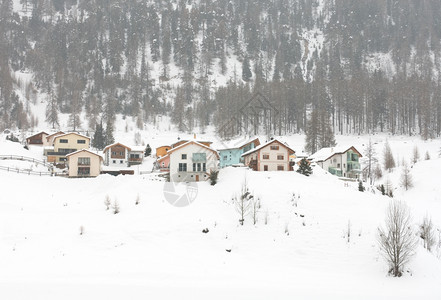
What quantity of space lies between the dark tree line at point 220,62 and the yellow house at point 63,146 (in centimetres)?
3736

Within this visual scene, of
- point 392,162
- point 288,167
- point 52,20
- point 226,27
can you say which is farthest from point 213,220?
point 52,20

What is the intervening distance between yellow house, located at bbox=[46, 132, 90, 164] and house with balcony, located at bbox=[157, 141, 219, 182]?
34.4m

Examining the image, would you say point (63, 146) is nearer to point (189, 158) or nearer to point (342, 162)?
point (189, 158)

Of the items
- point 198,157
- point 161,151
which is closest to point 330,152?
point 198,157

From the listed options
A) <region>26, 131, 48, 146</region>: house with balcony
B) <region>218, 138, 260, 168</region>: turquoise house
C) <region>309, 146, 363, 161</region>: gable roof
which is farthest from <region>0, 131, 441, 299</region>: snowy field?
<region>26, 131, 48, 146</region>: house with balcony

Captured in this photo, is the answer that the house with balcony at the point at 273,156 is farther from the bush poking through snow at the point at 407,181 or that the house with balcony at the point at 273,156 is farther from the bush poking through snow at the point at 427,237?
the bush poking through snow at the point at 407,181

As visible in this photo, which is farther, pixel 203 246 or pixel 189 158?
pixel 189 158

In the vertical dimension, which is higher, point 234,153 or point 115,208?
point 234,153

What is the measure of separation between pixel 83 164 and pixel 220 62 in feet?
379

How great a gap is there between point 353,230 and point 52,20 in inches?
7576

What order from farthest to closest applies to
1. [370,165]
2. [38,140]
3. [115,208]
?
[38,140]
[370,165]
[115,208]

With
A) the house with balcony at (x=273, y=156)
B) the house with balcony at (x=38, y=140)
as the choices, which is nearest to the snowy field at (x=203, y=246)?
the house with balcony at (x=273, y=156)

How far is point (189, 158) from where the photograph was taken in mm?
41438

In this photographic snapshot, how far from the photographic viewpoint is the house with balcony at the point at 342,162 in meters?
58.1
